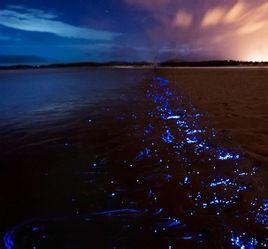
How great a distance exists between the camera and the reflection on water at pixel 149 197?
3.95 metres

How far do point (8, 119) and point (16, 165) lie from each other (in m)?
7.25

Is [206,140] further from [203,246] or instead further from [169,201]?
[203,246]

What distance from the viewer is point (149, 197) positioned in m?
5.07

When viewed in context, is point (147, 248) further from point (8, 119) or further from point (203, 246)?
point (8, 119)

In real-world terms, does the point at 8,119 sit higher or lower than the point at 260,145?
lower

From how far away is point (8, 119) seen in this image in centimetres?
1327

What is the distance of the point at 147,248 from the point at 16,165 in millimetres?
4697

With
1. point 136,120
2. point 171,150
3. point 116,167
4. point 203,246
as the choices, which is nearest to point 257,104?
point 136,120

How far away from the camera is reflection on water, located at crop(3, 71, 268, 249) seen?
3.95 m

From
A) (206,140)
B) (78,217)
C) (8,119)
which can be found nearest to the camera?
(78,217)

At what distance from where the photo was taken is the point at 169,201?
4902mm

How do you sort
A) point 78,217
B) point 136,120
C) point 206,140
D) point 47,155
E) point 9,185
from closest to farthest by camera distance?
point 78,217
point 9,185
point 47,155
point 206,140
point 136,120

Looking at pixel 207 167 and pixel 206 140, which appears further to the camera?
Result: pixel 206 140

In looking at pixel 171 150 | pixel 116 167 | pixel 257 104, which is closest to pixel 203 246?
pixel 116 167
